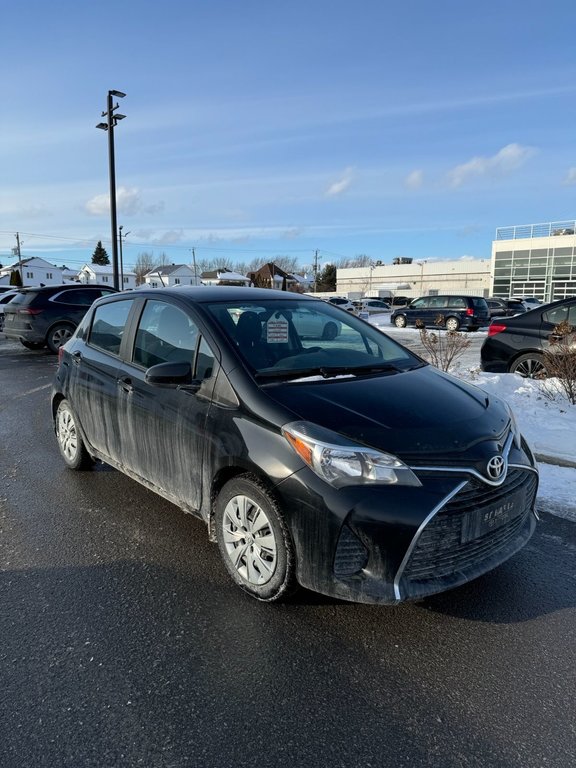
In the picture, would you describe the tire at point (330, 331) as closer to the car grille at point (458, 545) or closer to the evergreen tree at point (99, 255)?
the car grille at point (458, 545)

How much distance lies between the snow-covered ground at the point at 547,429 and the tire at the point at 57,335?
404 inches

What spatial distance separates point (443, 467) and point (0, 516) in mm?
3368

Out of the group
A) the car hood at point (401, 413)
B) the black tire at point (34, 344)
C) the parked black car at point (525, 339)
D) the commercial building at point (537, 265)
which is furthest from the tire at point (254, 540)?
the commercial building at point (537, 265)

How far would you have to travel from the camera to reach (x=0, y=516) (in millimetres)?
4113

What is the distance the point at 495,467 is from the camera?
8.96ft

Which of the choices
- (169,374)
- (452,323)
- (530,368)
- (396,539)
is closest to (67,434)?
(169,374)

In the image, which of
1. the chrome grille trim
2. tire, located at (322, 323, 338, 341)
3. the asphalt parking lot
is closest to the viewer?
the asphalt parking lot

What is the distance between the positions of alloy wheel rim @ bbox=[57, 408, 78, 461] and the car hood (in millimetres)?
2741

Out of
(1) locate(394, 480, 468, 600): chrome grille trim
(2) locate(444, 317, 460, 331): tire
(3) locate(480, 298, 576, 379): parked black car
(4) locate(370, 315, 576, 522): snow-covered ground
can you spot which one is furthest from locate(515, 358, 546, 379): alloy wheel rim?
(2) locate(444, 317, 460, 331): tire

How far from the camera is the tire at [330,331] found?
398 centimetres

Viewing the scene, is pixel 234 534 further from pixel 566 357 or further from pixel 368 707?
pixel 566 357

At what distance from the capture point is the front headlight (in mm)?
2529

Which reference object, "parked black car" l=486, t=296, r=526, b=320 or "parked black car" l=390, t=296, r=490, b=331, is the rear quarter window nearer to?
"parked black car" l=390, t=296, r=490, b=331

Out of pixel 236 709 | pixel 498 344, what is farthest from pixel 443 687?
pixel 498 344
